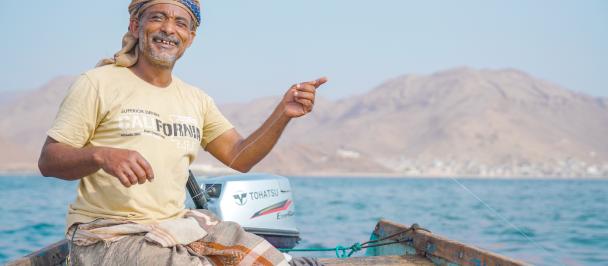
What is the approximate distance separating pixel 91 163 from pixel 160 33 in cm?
78

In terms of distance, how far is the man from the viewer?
2.74 m

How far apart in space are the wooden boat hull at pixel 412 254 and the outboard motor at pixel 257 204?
34.1 inches

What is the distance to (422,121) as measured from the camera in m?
166

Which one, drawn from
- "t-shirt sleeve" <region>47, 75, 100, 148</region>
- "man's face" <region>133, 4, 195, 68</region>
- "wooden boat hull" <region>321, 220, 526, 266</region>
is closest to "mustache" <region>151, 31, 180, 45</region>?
"man's face" <region>133, 4, 195, 68</region>

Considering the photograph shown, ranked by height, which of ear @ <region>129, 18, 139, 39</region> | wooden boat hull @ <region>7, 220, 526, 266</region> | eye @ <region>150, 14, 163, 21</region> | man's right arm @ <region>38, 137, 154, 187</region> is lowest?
wooden boat hull @ <region>7, 220, 526, 266</region>

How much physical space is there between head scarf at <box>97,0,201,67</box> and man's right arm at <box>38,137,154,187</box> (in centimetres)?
49

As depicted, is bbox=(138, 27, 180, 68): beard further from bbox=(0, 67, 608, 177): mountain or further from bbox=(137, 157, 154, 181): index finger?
bbox=(0, 67, 608, 177): mountain

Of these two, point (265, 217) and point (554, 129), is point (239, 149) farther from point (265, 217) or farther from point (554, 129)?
point (554, 129)

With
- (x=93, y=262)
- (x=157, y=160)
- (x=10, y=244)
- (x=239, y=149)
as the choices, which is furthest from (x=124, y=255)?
(x=10, y=244)

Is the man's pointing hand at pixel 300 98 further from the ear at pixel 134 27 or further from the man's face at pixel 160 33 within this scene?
the ear at pixel 134 27

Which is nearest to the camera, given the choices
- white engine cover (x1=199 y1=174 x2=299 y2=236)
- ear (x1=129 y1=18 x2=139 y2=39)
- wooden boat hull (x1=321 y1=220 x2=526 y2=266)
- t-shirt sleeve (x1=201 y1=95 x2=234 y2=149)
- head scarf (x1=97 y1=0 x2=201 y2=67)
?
head scarf (x1=97 y1=0 x2=201 y2=67)

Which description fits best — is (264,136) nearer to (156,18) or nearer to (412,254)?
(156,18)

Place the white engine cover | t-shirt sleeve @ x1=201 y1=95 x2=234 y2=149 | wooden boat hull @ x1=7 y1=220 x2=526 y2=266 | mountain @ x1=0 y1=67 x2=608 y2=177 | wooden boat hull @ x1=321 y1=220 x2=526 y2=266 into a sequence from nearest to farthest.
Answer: t-shirt sleeve @ x1=201 y1=95 x2=234 y2=149 → wooden boat hull @ x1=7 y1=220 x2=526 y2=266 → wooden boat hull @ x1=321 y1=220 x2=526 y2=266 → the white engine cover → mountain @ x1=0 y1=67 x2=608 y2=177

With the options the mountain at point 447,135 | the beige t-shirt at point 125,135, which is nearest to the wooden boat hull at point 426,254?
the beige t-shirt at point 125,135
